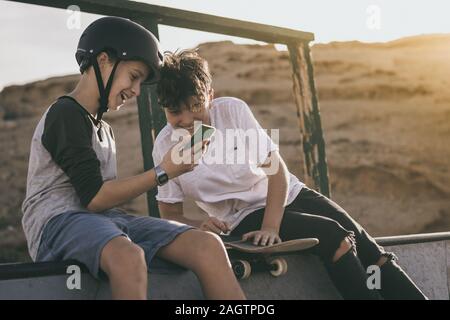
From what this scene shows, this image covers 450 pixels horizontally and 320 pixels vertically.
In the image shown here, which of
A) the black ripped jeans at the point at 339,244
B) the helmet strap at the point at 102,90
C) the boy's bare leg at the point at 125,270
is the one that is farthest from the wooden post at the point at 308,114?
the boy's bare leg at the point at 125,270

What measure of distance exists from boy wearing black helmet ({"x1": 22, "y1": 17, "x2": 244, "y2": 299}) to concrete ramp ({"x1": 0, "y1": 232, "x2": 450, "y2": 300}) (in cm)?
9

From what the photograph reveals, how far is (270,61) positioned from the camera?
33.6 m

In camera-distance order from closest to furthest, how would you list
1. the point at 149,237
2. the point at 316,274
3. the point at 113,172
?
the point at 149,237 < the point at 113,172 < the point at 316,274

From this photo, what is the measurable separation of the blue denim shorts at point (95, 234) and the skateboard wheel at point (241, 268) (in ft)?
1.07

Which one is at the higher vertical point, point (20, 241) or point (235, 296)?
point (235, 296)

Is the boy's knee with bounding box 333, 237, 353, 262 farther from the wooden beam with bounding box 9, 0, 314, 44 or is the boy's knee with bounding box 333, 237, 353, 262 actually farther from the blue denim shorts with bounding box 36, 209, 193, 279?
the wooden beam with bounding box 9, 0, 314, 44

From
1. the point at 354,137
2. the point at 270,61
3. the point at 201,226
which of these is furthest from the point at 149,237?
the point at 270,61

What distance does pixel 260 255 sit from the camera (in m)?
2.70

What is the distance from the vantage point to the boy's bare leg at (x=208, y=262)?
7.02 feet

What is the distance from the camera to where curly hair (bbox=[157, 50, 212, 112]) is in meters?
2.72

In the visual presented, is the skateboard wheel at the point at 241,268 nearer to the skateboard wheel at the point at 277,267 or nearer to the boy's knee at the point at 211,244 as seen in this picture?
the skateboard wheel at the point at 277,267

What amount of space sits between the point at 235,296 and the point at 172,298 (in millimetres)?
359

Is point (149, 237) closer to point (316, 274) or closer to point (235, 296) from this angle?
point (235, 296)

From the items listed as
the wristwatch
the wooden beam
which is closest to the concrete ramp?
the wristwatch
